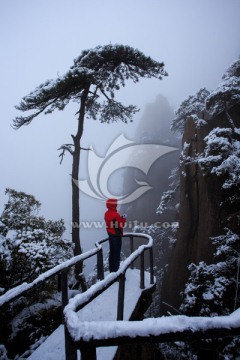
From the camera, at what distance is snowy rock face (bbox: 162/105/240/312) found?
11648 millimetres

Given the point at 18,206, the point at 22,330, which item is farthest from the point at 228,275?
the point at 18,206

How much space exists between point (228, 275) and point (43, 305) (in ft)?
20.7

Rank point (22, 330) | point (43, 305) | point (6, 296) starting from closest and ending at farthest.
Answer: point (6, 296) → point (22, 330) → point (43, 305)

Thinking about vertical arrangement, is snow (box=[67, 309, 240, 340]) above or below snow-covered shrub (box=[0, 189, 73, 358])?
above

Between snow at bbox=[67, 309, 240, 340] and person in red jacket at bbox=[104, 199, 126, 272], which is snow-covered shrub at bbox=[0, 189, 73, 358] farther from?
snow at bbox=[67, 309, 240, 340]

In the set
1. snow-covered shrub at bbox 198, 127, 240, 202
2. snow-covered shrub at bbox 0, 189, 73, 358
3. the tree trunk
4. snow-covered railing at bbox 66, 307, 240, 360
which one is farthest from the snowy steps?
snow-covered shrub at bbox 198, 127, 240, 202

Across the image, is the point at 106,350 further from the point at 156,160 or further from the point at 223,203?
the point at 156,160

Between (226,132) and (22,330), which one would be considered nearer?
(22,330)

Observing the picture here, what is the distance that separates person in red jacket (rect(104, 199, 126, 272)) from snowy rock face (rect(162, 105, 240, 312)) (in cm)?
578

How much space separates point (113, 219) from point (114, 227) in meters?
0.26

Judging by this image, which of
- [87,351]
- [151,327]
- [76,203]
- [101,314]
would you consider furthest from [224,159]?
[87,351]

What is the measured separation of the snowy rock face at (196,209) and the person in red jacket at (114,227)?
5.78m

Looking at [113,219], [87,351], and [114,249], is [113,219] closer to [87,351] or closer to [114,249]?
[114,249]

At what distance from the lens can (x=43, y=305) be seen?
20.7 ft
